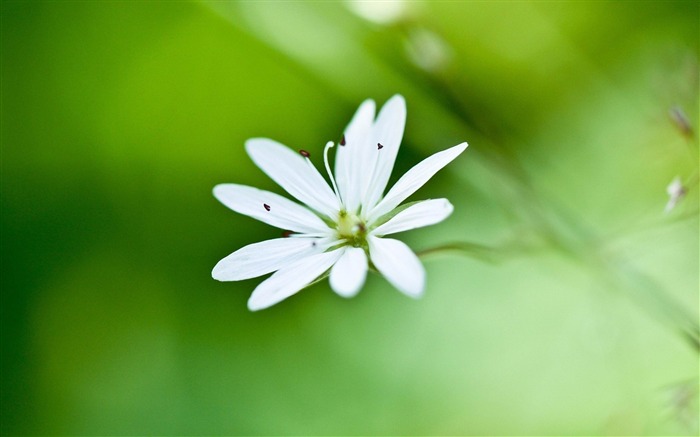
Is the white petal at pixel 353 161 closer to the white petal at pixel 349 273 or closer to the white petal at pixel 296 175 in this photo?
the white petal at pixel 296 175

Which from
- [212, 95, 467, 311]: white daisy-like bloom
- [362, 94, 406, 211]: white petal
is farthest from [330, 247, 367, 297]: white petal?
[362, 94, 406, 211]: white petal

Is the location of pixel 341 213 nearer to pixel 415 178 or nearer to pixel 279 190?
pixel 415 178

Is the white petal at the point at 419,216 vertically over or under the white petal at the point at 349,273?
over

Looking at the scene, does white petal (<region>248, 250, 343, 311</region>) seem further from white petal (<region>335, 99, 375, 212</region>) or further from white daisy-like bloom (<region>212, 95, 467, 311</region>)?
white petal (<region>335, 99, 375, 212</region>)

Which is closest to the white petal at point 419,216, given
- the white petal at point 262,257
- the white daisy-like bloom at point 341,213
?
the white daisy-like bloom at point 341,213

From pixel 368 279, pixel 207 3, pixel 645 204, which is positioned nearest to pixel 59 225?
pixel 207 3

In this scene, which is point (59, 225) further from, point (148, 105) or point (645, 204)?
point (645, 204)
